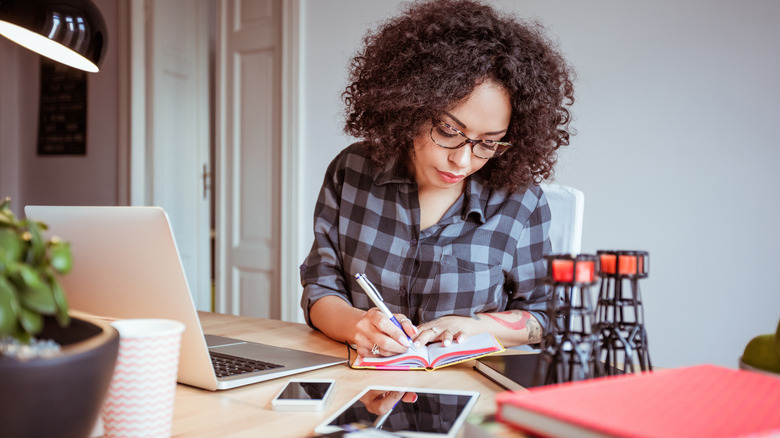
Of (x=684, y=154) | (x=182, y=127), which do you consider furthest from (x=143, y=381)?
(x=182, y=127)

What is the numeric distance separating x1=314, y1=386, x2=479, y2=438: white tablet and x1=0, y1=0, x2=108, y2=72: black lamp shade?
0.91 m

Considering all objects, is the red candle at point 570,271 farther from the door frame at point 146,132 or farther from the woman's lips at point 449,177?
the door frame at point 146,132

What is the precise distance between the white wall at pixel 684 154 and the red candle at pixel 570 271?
72.5 inches

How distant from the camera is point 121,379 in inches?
21.6

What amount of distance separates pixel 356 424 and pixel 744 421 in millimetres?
373

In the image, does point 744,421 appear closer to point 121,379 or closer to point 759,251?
point 121,379

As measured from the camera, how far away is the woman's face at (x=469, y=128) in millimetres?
1241

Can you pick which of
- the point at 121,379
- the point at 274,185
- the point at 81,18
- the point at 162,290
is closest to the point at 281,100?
the point at 274,185

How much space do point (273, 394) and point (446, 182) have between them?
0.68 m

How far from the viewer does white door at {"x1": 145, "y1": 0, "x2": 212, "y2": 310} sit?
11.4ft

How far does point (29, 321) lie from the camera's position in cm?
43

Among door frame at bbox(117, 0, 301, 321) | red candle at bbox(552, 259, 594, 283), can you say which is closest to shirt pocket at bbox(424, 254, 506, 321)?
red candle at bbox(552, 259, 594, 283)

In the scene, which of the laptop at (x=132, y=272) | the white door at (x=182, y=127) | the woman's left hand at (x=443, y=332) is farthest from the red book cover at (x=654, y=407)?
the white door at (x=182, y=127)

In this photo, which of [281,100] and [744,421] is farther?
[281,100]
